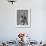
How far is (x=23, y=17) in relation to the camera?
4906mm

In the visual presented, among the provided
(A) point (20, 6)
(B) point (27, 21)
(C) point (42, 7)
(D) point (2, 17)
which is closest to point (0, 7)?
(D) point (2, 17)

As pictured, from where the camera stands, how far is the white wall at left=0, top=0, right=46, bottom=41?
15.9 ft

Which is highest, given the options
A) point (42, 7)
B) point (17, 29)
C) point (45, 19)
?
point (42, 7)

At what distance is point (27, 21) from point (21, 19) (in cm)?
23

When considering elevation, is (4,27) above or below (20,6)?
below

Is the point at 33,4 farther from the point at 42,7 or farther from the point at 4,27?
the point at 4,27

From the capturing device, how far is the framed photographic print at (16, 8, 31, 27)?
4871mm

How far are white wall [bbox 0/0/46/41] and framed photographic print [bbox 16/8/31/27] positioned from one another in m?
0.11

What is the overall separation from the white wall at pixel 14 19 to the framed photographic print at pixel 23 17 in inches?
4.2

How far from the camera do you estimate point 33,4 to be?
4.90 metres

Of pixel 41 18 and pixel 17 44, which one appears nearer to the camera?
pixel 17 44

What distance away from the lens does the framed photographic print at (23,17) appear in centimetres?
487

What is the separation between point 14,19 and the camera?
487cm

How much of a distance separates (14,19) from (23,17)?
1.09ft
